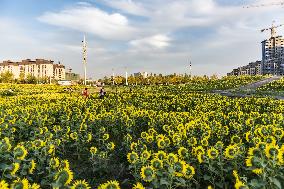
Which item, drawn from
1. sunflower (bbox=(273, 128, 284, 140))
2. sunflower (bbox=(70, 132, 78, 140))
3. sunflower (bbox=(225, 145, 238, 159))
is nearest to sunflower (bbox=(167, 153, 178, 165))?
sunflower (bbox=(225, 145, 238, 159))

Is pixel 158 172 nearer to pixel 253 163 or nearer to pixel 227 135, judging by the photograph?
pixel 253 163

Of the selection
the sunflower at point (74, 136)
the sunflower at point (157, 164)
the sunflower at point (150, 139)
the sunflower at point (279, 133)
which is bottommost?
the sunflower at point (74, 136)

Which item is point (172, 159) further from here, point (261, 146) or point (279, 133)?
point (279, 133)

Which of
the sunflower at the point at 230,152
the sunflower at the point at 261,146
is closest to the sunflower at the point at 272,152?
the sunflower at the point at 261,146

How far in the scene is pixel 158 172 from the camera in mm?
5582

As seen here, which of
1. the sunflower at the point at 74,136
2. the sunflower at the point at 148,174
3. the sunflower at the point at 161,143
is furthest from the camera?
the sunflower at the point at 74,136

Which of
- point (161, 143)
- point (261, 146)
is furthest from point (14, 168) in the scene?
point (261, 146)

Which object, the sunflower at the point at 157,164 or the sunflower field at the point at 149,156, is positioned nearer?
the sunflower field at the point at 149,156

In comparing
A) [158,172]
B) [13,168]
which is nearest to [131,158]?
[158,172]

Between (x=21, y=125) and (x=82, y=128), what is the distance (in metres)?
2.52

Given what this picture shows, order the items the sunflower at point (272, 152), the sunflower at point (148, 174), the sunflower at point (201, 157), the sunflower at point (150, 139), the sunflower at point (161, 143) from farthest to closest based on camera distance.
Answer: the sunflower at point (150, 139) < the sunflower at point (161, 143) < the sunflower at point (201, 157) < the sunflower at point (148, 174) < the sunflower at point (272, 152)

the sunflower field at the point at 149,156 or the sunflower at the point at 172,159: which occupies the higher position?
the sunflower at the point at 172,159

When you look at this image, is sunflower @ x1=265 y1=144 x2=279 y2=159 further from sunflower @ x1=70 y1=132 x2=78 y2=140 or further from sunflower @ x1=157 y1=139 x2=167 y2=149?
sunflower @ x1=70 y1=132 x2=78 y2=140

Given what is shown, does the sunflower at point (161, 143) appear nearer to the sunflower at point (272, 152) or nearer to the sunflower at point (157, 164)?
the sunflower at point (157, 164)
